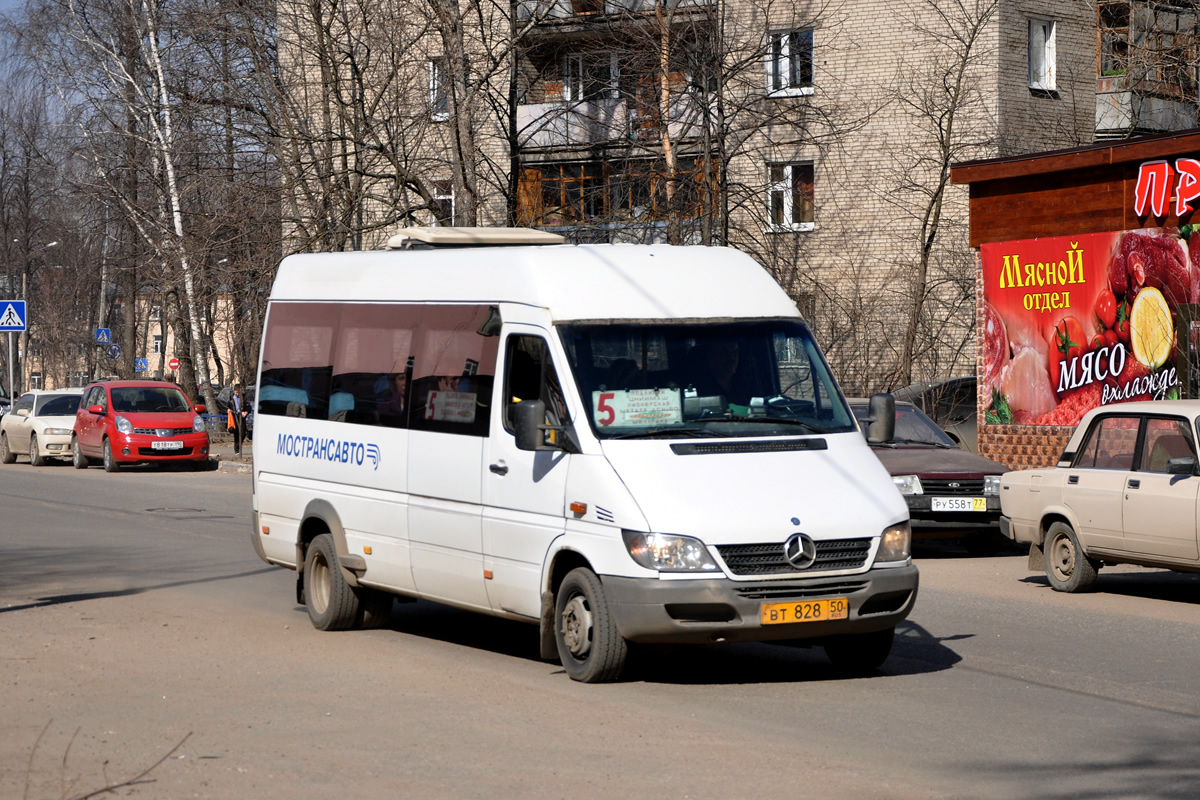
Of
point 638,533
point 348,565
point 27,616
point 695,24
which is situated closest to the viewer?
point 638,533

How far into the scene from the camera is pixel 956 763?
6.88 meters

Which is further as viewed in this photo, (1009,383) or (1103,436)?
(1009,383)

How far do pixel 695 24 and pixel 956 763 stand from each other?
25.7 metres

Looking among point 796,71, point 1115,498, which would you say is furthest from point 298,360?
point 796,71

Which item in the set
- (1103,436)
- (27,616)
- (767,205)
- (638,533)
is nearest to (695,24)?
(767,205)

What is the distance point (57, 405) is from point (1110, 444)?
89.7 ft

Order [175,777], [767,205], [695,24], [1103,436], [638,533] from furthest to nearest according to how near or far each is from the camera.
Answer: [767,205]
[695,24]
[1103,436]
[638,533]
[175,777]

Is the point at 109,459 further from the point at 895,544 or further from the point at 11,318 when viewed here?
the point at 895,544

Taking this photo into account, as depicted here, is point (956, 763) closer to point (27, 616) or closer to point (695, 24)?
point (27, 616)

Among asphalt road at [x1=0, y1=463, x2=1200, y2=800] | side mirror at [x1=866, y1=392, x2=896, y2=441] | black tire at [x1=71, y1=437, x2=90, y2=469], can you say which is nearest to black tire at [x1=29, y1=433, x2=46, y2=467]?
black tire at [x1=71, y1=437, x2=90, y2=469]

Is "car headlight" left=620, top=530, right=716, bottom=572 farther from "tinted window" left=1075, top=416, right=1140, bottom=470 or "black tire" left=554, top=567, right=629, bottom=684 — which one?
"tinted window" left=1075, top=416, right=1140, bottom=470

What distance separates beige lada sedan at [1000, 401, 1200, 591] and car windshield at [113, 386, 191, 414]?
21893 millimetres

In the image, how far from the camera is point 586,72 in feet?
128

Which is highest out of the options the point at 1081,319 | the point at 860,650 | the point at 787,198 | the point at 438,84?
the point at 438,84
